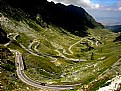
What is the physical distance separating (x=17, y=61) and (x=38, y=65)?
16387 mm

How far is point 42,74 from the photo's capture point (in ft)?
589

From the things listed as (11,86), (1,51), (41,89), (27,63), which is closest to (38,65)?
(27,63)

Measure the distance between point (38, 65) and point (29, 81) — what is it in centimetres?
4928

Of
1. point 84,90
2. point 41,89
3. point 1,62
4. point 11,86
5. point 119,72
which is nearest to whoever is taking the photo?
point 84,90

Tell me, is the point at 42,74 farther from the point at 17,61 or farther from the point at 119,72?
the point at 119,72

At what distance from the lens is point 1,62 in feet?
518

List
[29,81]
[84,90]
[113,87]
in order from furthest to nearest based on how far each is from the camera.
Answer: [29,81] < [84,90] < [113,87]

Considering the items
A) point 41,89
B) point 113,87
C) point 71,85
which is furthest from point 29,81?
point 113,87

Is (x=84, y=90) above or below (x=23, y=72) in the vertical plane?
above

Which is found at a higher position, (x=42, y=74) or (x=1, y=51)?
(x=1, y=51)

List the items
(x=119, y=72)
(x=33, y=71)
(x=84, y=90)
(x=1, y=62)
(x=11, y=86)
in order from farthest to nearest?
(x=33, y=71)
(x=1, y=62)
(x=11, y=86)
(x=119, y=72)
(x=84, y=90)

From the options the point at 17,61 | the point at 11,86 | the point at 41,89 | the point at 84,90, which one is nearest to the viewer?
the point at 84,90

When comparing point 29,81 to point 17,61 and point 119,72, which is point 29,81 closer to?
point 17,61

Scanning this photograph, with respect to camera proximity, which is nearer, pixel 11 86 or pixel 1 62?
pixel 11 86
